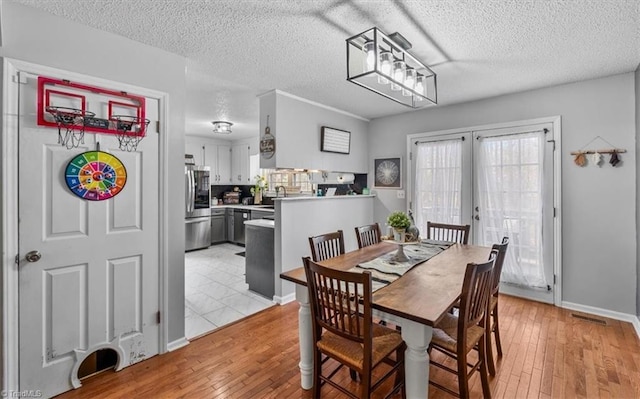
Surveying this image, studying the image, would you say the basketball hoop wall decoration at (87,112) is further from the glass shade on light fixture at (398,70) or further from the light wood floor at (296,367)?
the glass shade on light fixture at (398,70)

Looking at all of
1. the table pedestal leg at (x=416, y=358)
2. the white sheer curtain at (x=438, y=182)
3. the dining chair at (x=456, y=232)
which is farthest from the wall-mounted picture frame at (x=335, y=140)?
the table pedestal leg at (x=416, y=358)

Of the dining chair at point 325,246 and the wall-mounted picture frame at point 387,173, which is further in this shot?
the wall-mounted picture frame at point 387,173

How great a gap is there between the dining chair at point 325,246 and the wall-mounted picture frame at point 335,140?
5.73 ft

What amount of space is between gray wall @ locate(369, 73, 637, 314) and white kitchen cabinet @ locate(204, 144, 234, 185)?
5.98 meters

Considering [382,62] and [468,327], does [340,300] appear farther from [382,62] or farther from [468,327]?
[382,62]

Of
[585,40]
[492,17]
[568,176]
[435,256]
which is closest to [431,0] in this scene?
[492,17]

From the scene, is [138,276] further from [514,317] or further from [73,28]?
[514,317]

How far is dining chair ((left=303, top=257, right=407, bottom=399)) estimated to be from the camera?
1.52 metres

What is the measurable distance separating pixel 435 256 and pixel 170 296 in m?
2.26

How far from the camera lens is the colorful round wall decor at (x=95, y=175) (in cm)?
202

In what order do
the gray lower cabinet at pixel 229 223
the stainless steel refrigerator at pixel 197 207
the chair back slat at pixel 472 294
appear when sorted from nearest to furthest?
1. the chair back slat at pixel 472 294
2. the stainless steel refrigerator at pixel 197 207
3. the gray lower cabinet at pixel 229 223

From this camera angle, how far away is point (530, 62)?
2.71 m

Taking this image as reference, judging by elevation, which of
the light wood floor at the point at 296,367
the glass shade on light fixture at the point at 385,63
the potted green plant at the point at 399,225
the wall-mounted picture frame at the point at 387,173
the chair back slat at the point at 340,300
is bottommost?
the light wood floor at the point at 296,367

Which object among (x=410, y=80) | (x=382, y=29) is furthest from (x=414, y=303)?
(x=382, y=29)
